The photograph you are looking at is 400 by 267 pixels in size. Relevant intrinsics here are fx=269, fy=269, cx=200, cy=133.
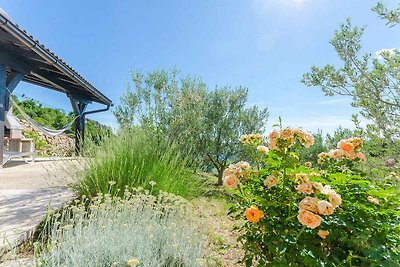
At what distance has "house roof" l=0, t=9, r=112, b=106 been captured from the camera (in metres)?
5.09

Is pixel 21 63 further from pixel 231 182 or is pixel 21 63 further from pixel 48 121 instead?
pixel 231 182

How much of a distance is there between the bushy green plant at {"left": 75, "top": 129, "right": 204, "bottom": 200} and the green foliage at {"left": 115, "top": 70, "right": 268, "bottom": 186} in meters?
2.80

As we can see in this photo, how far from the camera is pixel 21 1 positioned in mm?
6801

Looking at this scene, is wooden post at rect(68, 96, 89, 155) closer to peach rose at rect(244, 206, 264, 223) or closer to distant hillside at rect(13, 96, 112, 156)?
distant hillside at rect(13, 96, 112, 156)

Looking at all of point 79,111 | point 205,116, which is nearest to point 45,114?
point 79,111

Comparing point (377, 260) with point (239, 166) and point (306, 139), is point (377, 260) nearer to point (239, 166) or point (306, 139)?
point (306, 139)

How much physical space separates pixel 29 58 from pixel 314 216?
24.8ft

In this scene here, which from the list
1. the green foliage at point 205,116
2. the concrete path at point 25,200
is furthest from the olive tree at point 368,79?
the green foliage at point 205,116

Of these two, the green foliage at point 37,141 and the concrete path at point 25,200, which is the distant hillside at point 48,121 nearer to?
the green foliage at point 37,141

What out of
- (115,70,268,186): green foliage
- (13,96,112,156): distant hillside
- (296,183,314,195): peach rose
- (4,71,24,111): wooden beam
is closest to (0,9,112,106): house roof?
(4,71,24,111): wooden beam

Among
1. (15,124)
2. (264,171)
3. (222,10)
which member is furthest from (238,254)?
(15,124)

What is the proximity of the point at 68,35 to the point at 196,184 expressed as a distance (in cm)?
700

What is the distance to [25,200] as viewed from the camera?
3.70 meters

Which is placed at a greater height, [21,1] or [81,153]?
[21,1]
